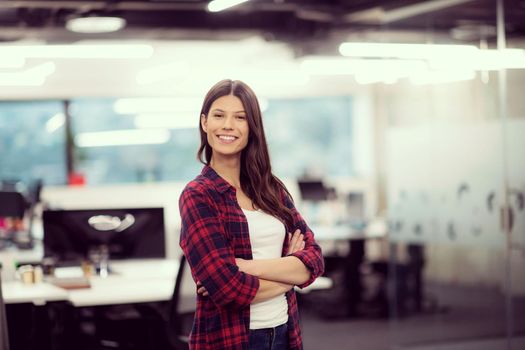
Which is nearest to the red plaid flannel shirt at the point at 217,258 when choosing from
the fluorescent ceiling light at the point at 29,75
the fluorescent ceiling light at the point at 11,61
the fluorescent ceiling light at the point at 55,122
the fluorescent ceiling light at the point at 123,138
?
the fluorescent ceiling light at the point at 11,61

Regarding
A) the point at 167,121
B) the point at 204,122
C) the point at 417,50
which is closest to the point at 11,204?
the point at 417,50

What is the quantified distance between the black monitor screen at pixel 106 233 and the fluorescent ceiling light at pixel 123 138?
23.0 feet

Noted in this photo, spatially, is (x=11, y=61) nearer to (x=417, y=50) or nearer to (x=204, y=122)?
(x=417, y=50)

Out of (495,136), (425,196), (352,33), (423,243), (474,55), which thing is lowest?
(423,243)

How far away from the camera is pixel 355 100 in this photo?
42.3 ft

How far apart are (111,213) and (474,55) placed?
3.18m

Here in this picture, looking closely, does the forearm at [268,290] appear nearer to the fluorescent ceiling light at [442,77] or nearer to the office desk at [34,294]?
the office desk at [34,294]

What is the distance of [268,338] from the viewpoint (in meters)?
2.55

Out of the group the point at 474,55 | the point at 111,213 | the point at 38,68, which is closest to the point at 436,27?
the point at 474,55

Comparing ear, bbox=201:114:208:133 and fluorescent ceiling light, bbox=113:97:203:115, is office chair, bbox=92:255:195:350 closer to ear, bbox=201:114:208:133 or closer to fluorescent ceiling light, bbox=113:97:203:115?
ear, bbox=201:114:208:133

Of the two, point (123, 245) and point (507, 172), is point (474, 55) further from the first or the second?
point (123, 245)

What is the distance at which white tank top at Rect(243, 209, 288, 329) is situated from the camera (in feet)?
8.39

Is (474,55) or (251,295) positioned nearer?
(251,295)

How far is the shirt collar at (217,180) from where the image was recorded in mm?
2590
